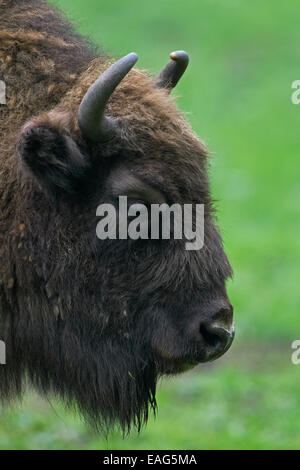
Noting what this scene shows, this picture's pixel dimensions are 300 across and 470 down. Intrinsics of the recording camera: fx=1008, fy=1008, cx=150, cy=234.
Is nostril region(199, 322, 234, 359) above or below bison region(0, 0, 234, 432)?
below

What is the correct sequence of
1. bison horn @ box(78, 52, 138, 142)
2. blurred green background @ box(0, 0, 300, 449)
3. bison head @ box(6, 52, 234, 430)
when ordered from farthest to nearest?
blurred green background @ box(0, 0, 300, 449)
bison head @ box(6, 52, 234, 430)
bison horn @ box(78, 52, 138, 142)

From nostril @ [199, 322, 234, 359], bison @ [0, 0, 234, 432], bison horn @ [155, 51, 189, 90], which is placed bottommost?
nostril @ [199, 322, 234, 359]

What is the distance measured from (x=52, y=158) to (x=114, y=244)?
0.59 m

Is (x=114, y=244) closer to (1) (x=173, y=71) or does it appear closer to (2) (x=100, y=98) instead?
(2) (x=100, y=98)

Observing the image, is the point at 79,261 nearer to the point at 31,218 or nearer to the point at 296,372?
the point at 31,218

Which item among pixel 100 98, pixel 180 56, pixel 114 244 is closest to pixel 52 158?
pixel 100 98

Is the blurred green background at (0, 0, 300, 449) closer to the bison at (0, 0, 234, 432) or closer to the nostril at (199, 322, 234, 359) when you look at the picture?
the bison at (0, 0, 234, 432)

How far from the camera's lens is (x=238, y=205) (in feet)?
51.6

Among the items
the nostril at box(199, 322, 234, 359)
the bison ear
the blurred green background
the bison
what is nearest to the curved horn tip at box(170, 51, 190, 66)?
the bison

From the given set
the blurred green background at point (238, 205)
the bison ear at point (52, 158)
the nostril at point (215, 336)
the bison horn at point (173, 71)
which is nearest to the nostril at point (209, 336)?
the nostril at point (215, 336)

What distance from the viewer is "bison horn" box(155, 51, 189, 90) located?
6.00 metres

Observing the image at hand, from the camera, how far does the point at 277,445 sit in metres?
8.61
